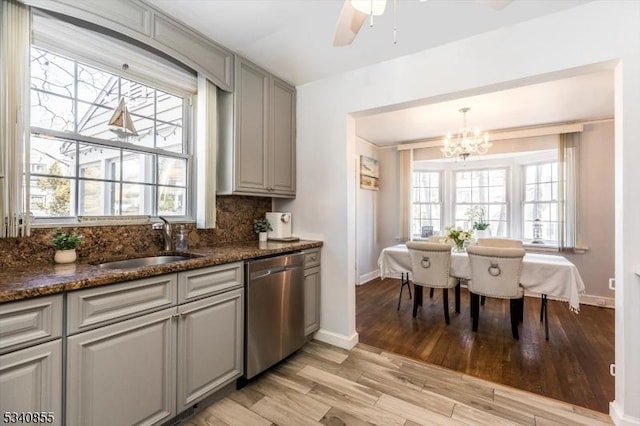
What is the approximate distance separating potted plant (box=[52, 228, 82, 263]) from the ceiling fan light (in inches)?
76.1

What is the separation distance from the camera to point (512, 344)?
2.73 meters

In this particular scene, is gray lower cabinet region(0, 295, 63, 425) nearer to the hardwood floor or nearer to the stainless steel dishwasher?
the stainless steel dishwasher

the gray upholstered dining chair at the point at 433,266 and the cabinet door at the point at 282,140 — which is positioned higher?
the cabinet door at the point at 282,140

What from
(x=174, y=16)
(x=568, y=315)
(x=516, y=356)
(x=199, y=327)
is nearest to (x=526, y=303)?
(x=568, y=315)

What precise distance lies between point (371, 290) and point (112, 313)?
149 inches

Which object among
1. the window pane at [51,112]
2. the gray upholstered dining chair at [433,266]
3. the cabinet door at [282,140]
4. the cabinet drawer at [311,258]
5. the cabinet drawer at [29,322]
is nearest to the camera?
the cabinet drawer at [29,322]

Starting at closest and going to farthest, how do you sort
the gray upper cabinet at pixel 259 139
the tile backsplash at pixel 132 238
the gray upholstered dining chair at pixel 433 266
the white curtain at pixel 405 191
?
the tile backsplash at pixel 132 238, the gray upper cabinet at pixel 259 139, the gray upholstered dining chair at pixel 433 266, the white curtain at pixel 405 191

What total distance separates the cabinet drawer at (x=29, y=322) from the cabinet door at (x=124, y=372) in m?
0.10

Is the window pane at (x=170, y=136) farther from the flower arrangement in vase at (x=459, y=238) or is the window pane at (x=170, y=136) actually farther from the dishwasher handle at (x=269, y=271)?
the flower arrangement in vase at (x=459, y=238)

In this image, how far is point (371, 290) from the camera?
459 cm

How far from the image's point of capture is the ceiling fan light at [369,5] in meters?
1.20

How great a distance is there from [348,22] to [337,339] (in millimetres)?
2491

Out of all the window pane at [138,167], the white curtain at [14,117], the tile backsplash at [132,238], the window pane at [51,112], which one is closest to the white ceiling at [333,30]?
the white curtain at [14,117]

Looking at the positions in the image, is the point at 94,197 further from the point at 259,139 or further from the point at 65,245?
the point at 259,139
